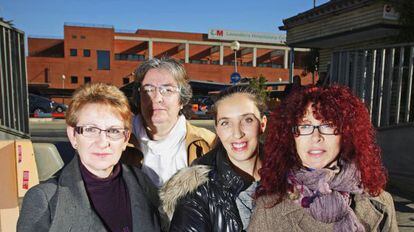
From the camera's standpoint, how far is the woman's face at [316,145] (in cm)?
161

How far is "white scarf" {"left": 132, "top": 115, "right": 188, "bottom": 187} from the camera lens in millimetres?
2383

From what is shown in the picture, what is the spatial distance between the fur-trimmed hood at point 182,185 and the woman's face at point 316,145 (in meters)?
0.52

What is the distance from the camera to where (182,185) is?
1.67m

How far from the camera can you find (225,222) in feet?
5.27

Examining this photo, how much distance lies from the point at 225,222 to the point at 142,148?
1.04 m

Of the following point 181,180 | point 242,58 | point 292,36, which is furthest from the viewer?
point 242,58

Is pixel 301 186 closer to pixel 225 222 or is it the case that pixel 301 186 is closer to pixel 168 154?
pixel 225 222

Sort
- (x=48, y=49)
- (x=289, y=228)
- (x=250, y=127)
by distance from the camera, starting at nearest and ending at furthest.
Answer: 1. (x=289, y=228)
2. (x=250, y=127)
3. (x=48, y=49)

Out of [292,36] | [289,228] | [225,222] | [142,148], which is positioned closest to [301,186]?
[289,228]

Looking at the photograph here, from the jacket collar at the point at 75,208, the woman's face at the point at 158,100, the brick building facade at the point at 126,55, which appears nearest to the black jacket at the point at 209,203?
the jacket collar at the point at 75,208

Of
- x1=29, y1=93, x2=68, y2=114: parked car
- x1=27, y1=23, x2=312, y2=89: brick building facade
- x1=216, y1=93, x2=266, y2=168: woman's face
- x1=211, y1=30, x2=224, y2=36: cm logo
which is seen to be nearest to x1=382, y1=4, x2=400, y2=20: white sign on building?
x1=216, y1=93, x2=266, y2=168: woman's face

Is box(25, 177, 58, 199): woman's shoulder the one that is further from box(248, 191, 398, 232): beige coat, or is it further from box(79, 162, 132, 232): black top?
box(248, 191, 398, 232): beige coat

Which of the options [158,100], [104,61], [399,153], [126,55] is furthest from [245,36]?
[158,100]

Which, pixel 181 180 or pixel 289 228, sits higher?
pixel 181 180
